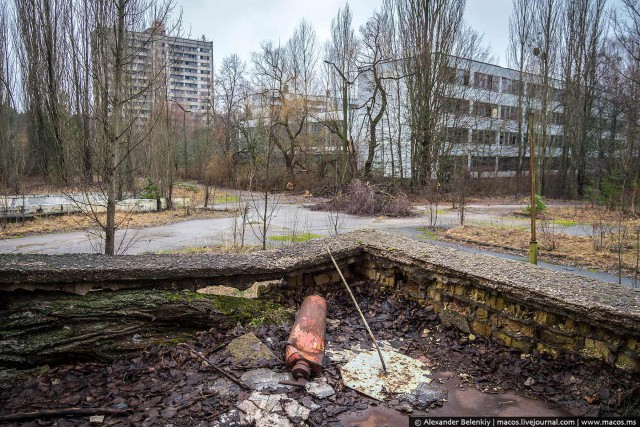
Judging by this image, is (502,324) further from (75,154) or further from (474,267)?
(75,154)

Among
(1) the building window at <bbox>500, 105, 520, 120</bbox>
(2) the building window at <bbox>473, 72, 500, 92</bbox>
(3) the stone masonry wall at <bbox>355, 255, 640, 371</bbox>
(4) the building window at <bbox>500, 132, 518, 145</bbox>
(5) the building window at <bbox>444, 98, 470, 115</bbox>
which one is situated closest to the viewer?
(3) the stone masonry wall at <bbox>355, 255, 640, 371</bbox>

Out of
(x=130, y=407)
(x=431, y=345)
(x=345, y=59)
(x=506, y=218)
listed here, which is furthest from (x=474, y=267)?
(x=345, y=59)

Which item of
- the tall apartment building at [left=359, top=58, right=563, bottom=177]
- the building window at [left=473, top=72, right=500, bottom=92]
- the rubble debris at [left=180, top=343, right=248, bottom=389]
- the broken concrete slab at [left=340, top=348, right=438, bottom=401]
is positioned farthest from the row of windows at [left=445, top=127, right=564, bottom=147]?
the rubble debris at [left=180, top=343, right=248, bottom=389]

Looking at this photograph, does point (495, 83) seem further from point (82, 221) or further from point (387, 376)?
point (387, 376)

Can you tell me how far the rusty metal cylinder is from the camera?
306 centimetres

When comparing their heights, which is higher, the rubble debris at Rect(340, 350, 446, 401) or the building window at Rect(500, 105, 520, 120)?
the building window at Rect(500, 105, 520, 120)

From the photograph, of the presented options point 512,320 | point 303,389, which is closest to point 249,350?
point 303,389

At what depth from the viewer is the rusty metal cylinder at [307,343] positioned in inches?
120

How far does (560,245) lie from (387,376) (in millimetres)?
7578

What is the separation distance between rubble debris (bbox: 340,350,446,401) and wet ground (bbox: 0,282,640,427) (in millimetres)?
64

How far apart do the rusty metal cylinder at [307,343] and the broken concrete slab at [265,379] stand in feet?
0.29

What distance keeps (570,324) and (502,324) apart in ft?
1.89

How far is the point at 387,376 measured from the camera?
3137mm

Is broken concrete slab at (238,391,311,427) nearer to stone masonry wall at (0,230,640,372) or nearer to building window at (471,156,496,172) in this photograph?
stone masonry wall at (0,230,640,372)
